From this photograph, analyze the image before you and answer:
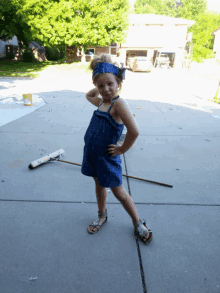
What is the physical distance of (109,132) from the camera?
1704 mm

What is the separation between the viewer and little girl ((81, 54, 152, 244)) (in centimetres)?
159

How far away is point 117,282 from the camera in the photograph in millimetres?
1604

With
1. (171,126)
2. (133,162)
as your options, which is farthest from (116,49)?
(133,162)

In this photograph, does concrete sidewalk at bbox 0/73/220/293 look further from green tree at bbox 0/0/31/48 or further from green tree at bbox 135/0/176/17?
green tree at bbox 135/0/176/17

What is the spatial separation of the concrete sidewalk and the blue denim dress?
0.60 m

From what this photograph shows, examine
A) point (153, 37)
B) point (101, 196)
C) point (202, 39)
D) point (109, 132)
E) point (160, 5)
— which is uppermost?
point (160, 5)

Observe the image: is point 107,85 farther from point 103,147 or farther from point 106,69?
point 103,147

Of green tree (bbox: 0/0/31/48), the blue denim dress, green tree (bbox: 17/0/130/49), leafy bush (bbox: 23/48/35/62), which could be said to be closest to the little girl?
the blue denim dress

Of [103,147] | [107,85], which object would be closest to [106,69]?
[107,85]

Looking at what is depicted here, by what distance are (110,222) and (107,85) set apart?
1.31 meters

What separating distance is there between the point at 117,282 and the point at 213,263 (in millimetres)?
765

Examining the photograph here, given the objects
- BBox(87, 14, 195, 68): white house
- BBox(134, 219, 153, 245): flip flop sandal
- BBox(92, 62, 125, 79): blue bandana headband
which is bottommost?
BBox(134, 219, 153, 245): flip flop sandal

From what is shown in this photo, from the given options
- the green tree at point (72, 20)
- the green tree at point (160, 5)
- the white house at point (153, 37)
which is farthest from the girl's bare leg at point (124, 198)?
the green tree at point (160, 5)

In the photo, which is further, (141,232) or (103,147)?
(141,232)
